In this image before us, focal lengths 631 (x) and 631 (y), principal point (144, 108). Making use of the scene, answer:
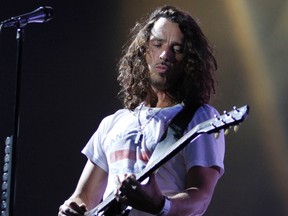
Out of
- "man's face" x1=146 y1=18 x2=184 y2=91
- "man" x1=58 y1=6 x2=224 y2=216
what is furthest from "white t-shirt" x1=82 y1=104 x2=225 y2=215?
"man's face" x1=146 y1=18 x2=184 y2=91

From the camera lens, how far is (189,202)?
2162 mm

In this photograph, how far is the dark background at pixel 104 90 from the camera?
3.51m

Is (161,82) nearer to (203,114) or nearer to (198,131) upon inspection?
(203,114)

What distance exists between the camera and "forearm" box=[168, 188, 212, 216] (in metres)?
2.11

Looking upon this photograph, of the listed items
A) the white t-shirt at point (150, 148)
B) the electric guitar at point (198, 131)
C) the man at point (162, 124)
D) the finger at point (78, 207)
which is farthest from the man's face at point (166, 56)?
the finger at point (78, 207)

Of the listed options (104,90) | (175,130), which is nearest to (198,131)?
(175,130)

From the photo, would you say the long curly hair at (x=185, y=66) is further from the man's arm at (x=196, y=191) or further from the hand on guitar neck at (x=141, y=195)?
the hand on guitar neck at (x=141, y=195)

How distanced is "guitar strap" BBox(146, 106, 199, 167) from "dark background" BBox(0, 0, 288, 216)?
48.1 inches

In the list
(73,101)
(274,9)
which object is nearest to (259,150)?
(274,9)

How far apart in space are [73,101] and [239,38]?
1.06 m

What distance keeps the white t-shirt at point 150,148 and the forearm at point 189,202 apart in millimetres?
84

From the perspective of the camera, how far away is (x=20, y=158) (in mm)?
3729

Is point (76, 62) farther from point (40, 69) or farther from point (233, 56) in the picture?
point (233, 56)

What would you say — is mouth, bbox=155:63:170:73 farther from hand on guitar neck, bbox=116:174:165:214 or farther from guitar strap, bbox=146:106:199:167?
hand on guitar neck, bbox=116:174:165:214
